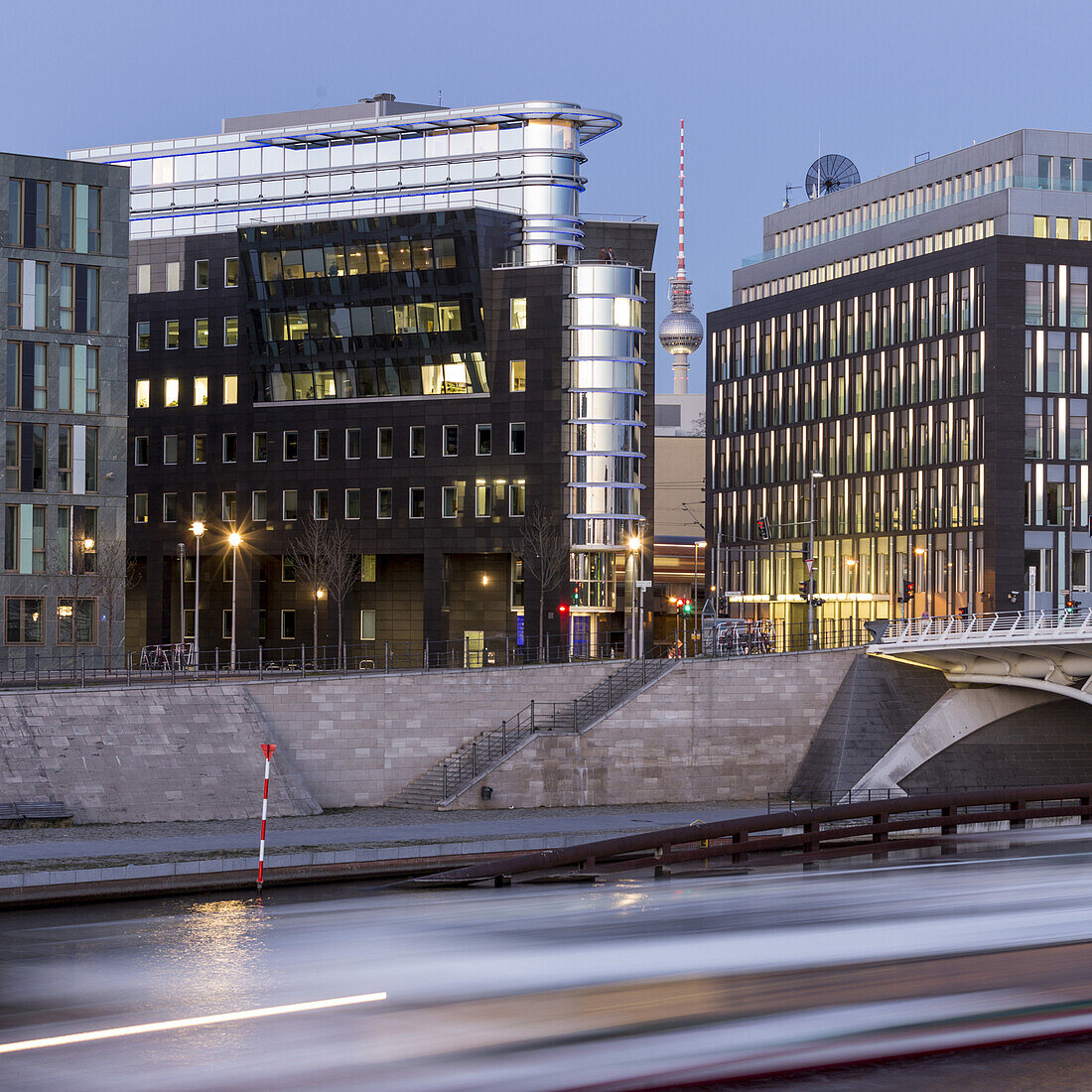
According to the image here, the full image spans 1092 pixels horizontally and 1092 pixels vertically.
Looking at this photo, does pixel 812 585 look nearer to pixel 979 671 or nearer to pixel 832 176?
pixel 979 671

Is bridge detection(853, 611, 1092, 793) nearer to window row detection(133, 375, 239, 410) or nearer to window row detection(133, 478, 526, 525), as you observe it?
window row detection(133, 478, 526, 525)

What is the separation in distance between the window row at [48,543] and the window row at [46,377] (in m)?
3.97

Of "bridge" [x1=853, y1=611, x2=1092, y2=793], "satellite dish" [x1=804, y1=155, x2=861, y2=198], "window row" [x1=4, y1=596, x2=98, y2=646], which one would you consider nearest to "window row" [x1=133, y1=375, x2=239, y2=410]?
"window row" [x1=4, y1=596, x2=98, y2=646]

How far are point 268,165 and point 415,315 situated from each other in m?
15.0

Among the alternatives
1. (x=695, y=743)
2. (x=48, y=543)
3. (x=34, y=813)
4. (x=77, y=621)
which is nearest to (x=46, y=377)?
(x=48, y=543)

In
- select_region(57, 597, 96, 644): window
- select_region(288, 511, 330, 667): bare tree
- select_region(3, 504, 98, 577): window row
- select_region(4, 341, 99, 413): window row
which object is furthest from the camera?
select_region(288, 511, 330, 667): bare tree

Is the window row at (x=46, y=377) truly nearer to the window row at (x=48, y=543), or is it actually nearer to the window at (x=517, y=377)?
the window row at (x=48, y=543)

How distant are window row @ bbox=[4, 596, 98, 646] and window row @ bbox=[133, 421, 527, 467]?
22.2m

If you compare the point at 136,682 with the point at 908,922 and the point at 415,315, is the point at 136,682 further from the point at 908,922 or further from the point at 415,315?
the point at 908,922

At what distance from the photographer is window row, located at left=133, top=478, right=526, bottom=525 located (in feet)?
280

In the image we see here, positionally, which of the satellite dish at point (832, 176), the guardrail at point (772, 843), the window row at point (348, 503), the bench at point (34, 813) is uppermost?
the satellite dish at point (832, 176)

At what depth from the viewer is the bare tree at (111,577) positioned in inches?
2677

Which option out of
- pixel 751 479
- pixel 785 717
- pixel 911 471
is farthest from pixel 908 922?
pixel 751 479

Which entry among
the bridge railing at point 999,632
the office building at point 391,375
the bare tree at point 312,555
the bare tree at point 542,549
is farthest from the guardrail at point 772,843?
the bare tree at point 312,555
